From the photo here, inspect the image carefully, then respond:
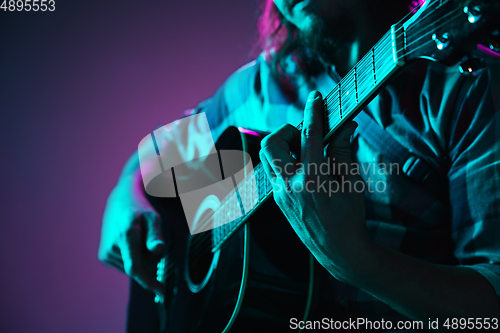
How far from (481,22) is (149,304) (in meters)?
0.86

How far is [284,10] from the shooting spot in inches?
36.2

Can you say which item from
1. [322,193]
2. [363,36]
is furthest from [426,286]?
[363,36]

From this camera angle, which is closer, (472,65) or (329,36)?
(472,65)

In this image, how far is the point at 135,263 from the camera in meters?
0.81

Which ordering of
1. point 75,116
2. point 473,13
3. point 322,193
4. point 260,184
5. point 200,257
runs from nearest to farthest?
1. point 473,13
2. point 322,193
3. point 260,184
4. point 200,257
5. point 75,116

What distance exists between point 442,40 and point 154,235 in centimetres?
70

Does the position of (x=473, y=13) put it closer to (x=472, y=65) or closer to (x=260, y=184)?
(x=472, y=65)

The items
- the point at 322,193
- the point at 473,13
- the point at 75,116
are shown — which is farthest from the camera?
the point at 75,116

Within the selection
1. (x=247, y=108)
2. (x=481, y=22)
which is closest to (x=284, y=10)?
(x=247, y=108)

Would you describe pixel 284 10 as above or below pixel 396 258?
above

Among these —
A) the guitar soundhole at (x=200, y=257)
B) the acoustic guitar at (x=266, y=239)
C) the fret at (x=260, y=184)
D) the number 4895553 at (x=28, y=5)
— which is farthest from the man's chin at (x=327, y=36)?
the number 4895553 at (x=28, y=5)

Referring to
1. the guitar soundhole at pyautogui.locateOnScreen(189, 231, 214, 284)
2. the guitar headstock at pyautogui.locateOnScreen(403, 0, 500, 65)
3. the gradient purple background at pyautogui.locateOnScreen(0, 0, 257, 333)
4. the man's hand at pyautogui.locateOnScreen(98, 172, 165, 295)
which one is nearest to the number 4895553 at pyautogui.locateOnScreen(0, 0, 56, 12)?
the gradient purple background at pyautogui.locateOnScreen(0, 0, 257, 333)

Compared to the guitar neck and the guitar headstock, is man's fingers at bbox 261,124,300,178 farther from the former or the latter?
the guitar headstock

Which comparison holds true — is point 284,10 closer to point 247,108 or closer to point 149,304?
point 247,108
